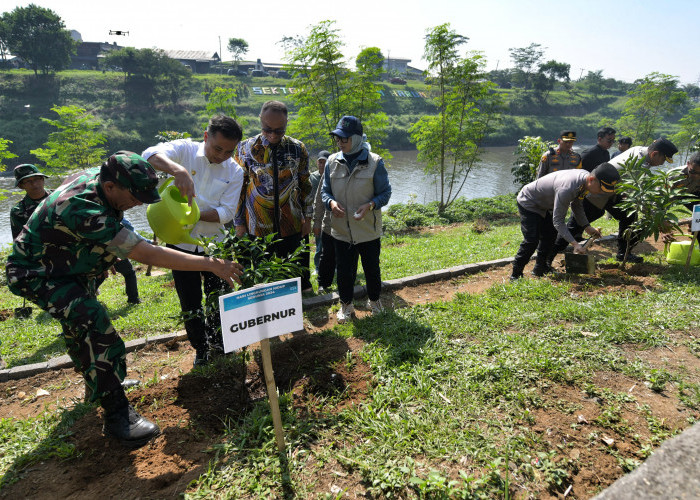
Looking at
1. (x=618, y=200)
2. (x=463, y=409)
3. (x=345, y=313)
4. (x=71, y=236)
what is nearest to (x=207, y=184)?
(x=71, y=236)

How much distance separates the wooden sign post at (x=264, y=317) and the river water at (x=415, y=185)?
12513mm

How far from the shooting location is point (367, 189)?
371 centimetres

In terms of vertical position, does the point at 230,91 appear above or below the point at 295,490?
above

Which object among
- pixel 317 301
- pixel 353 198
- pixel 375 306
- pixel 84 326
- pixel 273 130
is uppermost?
pixel 273 130

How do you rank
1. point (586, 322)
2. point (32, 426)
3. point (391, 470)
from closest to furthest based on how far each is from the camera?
point (391, 470) → point (32, 426) → point (586, 322)

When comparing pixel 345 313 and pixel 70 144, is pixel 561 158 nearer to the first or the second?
pixel 345 313

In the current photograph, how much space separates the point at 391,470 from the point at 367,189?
7.85ft

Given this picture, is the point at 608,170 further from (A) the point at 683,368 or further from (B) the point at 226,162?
(B) the point at 226,162

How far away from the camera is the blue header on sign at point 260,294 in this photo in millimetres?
1971

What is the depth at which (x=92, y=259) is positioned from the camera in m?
2.31

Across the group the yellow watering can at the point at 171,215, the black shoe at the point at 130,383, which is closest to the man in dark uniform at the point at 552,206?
the yellow watering can at the point at 171,215

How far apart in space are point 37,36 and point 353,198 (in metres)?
48.9

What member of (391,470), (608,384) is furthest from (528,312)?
(391,470)

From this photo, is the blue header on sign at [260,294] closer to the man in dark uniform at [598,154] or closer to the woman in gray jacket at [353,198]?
the woman in gray jacket at [353,198]
